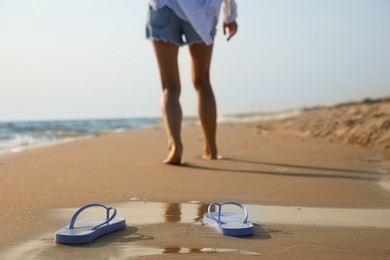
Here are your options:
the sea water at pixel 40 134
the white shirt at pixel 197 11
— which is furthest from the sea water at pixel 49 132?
the white shirt at pixel 197 11

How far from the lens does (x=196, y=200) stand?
2143 millimetres

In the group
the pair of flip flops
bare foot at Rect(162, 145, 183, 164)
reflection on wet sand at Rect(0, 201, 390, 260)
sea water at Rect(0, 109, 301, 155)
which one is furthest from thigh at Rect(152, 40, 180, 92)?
sea water at Rect(0, 109, 301, 155)

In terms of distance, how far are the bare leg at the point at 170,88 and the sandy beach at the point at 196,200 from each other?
0.92ft

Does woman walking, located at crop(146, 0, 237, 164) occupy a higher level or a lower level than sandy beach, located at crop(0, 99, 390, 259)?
higher

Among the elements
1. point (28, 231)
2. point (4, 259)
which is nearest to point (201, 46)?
point (28, 231)

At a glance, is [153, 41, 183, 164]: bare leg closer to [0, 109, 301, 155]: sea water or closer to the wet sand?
the wet sand

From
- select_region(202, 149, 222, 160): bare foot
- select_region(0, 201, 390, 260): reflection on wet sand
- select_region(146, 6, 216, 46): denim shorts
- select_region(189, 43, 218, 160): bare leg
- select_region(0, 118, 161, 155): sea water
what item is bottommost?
select_region(0, 118, 161, 155): sea water

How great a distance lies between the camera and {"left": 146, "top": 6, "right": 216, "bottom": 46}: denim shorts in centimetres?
350

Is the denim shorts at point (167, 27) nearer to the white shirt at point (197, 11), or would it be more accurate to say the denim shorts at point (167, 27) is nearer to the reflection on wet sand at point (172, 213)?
the white shirt at point (197, 11)

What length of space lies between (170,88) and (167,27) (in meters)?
0.47

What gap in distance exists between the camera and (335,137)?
5645 mm

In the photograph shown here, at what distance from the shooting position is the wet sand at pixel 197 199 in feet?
4.51

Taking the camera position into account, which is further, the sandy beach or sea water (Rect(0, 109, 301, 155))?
sea water (Rect(0, 109, 301, 155))

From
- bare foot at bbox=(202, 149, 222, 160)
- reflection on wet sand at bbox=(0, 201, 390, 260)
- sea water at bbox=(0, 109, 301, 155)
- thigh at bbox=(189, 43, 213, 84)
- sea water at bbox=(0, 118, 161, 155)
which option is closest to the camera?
reflection on wet sand at bbox=(0, 201, 390, 260)
